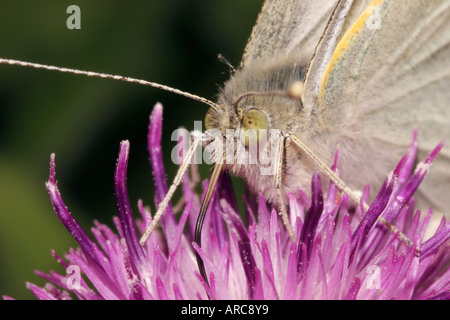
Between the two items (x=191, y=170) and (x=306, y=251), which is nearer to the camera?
(x=306, y=251)

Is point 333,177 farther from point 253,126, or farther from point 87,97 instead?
point 87,97

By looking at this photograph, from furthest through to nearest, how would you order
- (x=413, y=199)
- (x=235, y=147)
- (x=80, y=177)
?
(x=80, y=177)
(x=413, y=199)
(x=235, y=147)

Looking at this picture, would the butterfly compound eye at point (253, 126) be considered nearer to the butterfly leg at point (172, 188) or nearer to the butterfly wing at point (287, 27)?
the butterfly leg at point (172, 188)

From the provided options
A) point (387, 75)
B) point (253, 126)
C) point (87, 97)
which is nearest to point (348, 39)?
point (387, 75)
